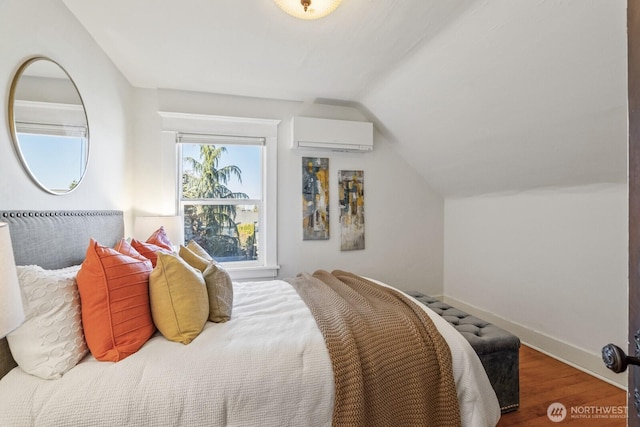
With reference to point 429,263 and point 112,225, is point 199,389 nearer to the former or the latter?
point 112,225

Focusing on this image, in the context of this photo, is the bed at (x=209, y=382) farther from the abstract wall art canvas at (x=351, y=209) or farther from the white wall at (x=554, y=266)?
the abstract wall art canvas at (x=351, y=209)

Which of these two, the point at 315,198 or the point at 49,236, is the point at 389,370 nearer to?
the point at 49,236

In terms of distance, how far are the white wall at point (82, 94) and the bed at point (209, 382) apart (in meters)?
0.20

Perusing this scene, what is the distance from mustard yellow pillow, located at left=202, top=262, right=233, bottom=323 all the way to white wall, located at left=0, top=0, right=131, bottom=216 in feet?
2.94

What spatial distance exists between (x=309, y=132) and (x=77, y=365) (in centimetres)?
257

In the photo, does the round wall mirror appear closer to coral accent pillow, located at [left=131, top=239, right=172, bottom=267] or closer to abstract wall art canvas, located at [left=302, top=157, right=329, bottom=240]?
coral accent pillow, located at [left=131, top=239, right=172, bottom=267]

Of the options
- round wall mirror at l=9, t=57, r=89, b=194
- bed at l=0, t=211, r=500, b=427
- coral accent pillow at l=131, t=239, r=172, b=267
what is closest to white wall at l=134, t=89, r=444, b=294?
round wall mirror at l=9, t=57, r=89, b=194

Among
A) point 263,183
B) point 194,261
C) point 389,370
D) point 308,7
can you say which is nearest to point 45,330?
point 194,261

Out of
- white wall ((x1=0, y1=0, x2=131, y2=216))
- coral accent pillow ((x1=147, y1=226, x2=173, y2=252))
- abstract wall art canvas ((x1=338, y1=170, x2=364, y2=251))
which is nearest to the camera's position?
white wall ((x1=0, y1=0, x2=131, y2=216))

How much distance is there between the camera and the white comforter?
1022 millimetres

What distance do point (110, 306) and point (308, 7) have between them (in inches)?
67.9

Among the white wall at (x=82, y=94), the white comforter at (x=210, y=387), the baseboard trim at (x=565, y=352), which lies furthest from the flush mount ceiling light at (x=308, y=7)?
the baseboard trim at (x=565, y=352)

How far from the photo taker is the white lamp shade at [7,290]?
0.73m

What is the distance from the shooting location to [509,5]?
1.62m
